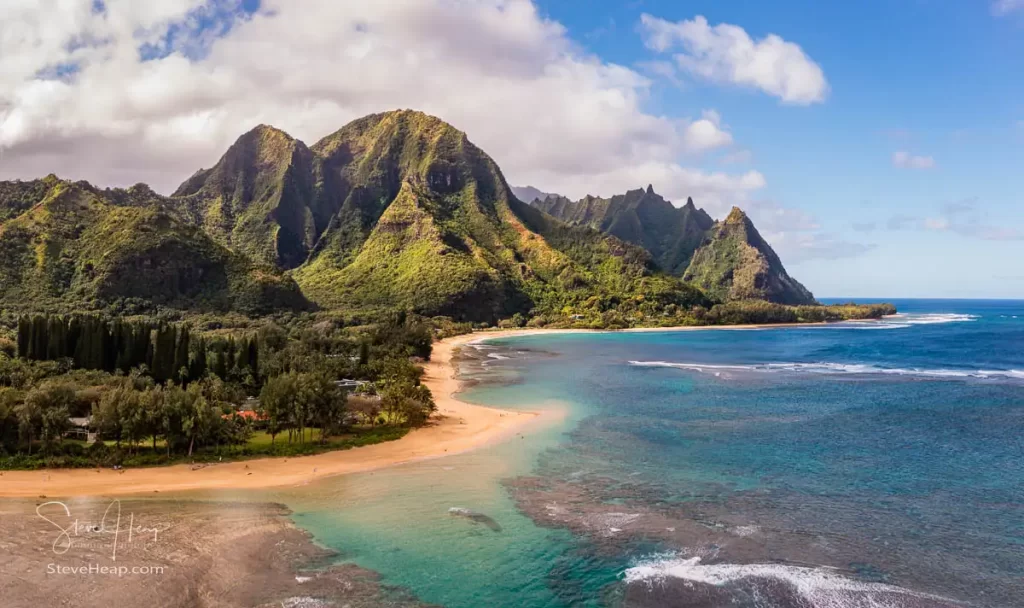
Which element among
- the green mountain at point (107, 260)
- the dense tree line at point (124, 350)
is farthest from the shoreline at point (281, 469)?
the green mountain at point (107, 260)

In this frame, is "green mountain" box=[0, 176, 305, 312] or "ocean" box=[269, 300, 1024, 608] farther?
"green mountain" box=[0, 176, 305, 312]

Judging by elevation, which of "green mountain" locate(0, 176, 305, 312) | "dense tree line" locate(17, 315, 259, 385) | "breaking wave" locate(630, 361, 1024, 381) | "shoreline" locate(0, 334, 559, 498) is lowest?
"shoreline" locate(0, 334, 559, 498)

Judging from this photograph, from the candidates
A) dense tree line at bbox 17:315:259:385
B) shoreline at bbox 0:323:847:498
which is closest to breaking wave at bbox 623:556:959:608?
shoreline at bbox 0:323:847:498

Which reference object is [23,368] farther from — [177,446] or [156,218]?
[156,218]

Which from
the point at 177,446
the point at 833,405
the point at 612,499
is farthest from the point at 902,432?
the point at 177,446

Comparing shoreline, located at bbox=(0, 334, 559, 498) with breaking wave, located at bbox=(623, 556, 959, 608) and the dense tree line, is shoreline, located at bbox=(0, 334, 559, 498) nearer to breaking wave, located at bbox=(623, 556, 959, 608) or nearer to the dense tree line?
the dense tree line

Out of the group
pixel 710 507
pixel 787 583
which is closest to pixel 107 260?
pixel 710 507

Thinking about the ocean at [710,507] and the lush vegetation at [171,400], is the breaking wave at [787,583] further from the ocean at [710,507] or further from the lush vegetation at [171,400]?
the lush vegetation at [171,400]

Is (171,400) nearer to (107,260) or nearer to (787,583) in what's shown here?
(787,583)
